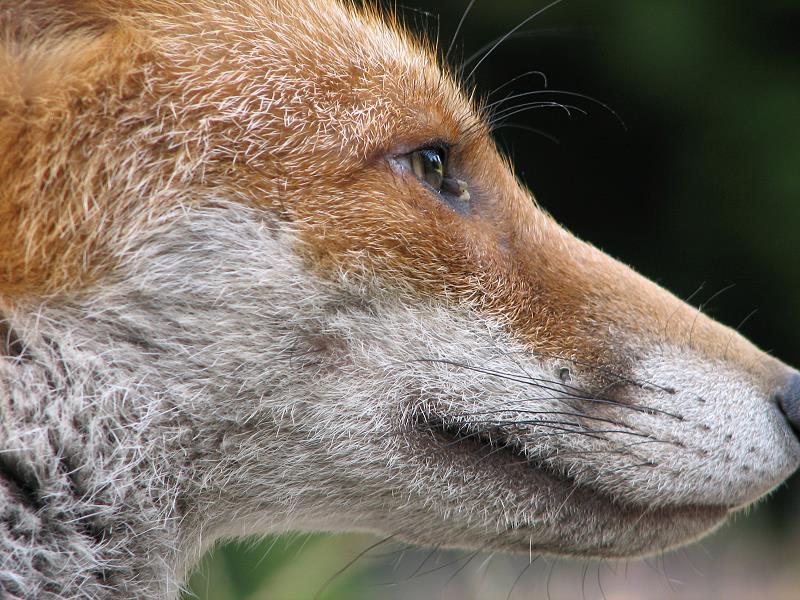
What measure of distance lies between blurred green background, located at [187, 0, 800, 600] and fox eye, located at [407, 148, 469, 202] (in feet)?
12.5

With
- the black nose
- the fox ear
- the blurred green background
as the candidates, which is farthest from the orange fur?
the blurred green background

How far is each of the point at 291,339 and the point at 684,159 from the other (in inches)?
253

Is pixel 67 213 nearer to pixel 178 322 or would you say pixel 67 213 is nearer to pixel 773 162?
pixel 178 322

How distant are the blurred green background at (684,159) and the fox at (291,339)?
3.68 m

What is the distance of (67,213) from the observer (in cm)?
243

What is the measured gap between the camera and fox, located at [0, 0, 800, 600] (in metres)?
2.44

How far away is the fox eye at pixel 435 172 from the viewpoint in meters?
2.83

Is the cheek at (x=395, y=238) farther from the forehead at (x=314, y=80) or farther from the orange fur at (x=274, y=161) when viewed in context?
Result: the forehead at (x=314, y=80)

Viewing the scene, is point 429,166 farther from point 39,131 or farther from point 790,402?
point 790,402

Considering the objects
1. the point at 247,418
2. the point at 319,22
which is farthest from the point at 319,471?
the point at 319,22

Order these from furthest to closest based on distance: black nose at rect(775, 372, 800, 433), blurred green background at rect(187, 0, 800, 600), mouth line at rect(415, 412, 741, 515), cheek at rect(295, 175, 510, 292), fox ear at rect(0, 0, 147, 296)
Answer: blurred green background at rect(187, 0, 800, 600), black nose at rect(775, 372, 800, 433), mouth line at rect(415, 412, 741, 515), cheek at rect(295, 175, 510, 292), fox ear at rect(0, 0, 147, 296)

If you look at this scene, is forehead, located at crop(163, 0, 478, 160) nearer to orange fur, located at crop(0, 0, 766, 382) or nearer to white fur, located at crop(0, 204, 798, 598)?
Result: orange fur, located at crop(0, 0, 766, 382)

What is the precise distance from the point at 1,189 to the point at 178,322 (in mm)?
562

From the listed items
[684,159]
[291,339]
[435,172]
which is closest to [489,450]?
[291,339]
